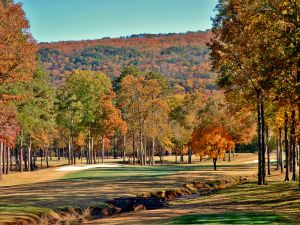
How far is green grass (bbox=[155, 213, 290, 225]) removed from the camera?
18.2 meters

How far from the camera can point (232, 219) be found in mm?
19094

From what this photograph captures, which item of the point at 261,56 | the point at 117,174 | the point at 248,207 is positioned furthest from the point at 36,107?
the point at 248,207

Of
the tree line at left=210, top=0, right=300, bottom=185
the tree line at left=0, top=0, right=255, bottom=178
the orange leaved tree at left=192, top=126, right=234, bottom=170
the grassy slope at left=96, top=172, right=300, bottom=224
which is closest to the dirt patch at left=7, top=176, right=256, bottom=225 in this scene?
the grassy slope at left=96, top=172, right=300, bottom=224

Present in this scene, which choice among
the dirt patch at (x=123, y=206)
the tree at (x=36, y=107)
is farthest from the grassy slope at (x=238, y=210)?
the tree at (x=36, y=107)

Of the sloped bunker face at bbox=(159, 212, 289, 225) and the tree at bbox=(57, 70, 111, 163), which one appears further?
the tree at bbox=(57, 70, 111, 163)

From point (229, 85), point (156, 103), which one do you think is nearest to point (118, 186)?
point (229, 85)

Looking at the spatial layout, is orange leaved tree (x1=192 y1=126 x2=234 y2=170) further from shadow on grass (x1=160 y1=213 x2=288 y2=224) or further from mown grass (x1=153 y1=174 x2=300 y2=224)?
shadow on grass (x1=160 y1=213 x2=288 y2=224)

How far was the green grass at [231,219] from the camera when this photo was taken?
18219 mm

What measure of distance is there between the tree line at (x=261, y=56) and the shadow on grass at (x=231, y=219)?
6317 mm

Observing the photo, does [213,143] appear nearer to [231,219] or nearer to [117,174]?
[117,174]

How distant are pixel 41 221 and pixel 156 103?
→ 53.9 meters

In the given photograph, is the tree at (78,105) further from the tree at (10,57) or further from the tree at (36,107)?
the tree at (10,57)

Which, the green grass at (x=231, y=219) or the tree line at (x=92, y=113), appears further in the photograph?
the tree line at (x=92, y=113)

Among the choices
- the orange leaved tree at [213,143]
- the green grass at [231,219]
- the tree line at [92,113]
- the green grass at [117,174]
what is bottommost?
the green grass at [117,174]
